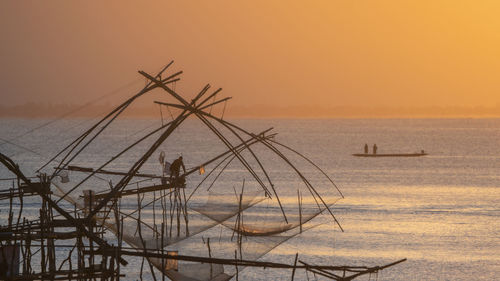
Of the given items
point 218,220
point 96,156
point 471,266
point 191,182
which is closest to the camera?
point 218,220

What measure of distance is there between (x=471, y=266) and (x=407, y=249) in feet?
9.94

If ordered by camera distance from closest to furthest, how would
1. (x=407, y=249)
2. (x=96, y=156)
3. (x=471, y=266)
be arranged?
1. (x=471, y=266)
2. (x=407, y=249)
3. (x=96, y=156)

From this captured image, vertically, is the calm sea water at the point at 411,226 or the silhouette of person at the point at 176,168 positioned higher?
the silhouette of person at the point at 176,168

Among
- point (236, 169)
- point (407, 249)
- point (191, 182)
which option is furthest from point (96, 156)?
point (407, 249)

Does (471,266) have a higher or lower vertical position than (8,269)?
lower

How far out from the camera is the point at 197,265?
14.1 meters

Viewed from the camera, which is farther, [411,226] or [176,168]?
[411,226]

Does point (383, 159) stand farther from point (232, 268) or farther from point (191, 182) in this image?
point (232, 268)

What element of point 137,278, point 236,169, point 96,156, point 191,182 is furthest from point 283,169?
point 137,278

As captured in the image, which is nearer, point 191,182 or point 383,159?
point 191,182

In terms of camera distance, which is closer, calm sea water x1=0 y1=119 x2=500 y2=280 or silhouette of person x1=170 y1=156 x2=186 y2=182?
silhouette of person x1=170 y1=156 x2=186 y2=182

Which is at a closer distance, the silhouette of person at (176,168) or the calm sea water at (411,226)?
the silhouette of person at (176,168)

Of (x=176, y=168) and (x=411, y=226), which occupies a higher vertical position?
(x=176, y=168)

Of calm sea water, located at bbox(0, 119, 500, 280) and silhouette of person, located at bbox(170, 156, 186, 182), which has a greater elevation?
silhouette of person, located at bbox(170, 156, 186, 182)
